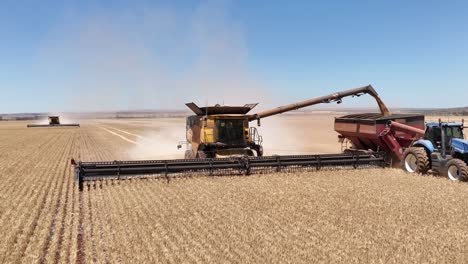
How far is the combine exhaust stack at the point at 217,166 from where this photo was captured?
13156 mm

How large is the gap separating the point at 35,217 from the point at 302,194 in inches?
245

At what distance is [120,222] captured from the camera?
28.5ft

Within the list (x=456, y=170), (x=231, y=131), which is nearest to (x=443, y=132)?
(x=456, y=170)

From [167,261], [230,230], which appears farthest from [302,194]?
[167,261]

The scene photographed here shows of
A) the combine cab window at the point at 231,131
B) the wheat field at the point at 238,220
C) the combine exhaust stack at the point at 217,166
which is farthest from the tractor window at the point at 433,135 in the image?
the combine cab window at the point at 231,131

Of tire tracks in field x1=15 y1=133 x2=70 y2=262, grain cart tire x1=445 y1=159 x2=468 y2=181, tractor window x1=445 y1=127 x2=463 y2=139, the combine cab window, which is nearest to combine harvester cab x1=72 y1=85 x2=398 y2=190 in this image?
the combine cab window

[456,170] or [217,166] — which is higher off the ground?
[217,166]

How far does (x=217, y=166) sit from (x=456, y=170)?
23.7ft

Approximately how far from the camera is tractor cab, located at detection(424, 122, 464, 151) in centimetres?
1426

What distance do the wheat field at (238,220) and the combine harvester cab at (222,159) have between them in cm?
48

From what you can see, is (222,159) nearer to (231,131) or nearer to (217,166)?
(217,166)

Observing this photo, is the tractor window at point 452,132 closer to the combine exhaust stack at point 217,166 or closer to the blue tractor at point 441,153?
the blue tractor at point 441,153

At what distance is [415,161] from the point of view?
584 inches

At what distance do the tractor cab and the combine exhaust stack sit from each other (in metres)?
1.98
